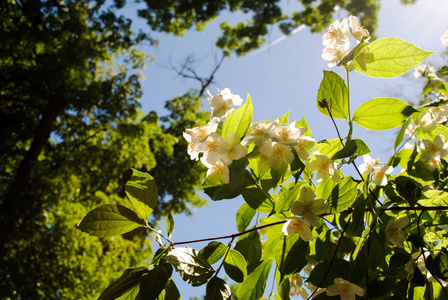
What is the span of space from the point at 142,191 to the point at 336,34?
0.40 metres

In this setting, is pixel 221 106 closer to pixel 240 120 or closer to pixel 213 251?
pixel 240 120

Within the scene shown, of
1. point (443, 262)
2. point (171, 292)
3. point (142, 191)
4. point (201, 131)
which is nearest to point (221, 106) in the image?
point (201, 131)

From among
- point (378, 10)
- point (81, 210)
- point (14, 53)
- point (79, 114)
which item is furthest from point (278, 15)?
point (81, 210)

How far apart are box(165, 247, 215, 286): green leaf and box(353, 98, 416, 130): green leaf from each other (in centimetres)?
30

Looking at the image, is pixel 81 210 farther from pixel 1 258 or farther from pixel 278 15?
pixel 278 15

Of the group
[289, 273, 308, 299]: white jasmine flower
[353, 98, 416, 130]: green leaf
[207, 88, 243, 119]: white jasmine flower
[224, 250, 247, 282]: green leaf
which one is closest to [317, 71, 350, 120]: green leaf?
[353, 98, 416, 130]: green leaf

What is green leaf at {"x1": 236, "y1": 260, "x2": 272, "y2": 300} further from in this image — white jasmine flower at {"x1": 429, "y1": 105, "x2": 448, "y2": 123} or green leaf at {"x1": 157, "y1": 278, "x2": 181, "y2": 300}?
white jasmine flower at {"x1": 429, "y1": 105, "x2": 448, "y2": 123}

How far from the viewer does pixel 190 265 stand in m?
0.40

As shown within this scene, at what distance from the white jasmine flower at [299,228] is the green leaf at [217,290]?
107 mm

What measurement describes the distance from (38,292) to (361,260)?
14.0 feet

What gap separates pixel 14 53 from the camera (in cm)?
501

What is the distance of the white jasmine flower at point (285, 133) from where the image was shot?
1.40ft

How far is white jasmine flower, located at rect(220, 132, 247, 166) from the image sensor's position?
422 mm

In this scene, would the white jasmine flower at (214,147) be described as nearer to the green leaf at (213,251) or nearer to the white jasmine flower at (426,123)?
the green leaf at (213,251)
